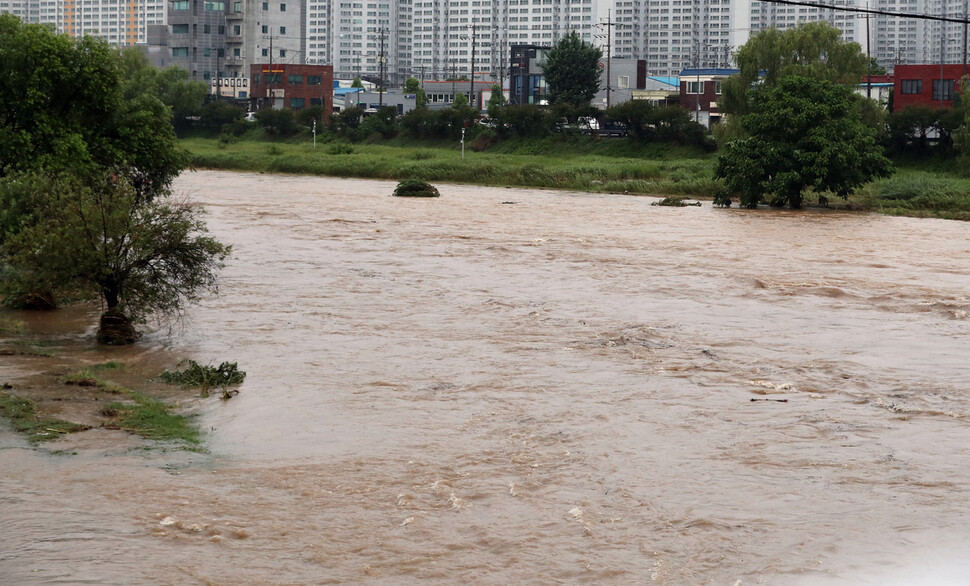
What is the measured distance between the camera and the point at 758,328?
20.0 meters

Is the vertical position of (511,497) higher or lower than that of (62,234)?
lower

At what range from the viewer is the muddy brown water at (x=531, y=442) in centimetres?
961

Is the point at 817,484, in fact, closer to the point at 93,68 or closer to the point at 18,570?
the point at 18,570

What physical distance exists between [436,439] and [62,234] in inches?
291

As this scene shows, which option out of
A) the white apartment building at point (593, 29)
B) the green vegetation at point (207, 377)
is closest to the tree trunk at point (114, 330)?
the green vegetation at point (207, 377)

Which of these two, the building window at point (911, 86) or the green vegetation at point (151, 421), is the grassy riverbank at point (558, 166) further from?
the green vegetation at point (151, 421)

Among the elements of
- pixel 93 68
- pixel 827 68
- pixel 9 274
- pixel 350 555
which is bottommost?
pixel 350 555

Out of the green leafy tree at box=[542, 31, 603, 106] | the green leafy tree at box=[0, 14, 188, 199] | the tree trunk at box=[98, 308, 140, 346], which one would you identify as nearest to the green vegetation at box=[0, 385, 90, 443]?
the tree trunk at box=[98, 308, 140, 346]

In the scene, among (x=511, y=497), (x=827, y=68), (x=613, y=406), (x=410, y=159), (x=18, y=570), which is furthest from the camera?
(x=410, y=159)

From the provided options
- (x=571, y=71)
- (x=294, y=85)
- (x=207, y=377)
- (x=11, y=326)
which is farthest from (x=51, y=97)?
(x=294, y=85)

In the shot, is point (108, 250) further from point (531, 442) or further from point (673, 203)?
point (673, 203)

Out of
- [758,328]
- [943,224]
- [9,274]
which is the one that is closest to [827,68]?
[943,224]

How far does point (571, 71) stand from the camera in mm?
91750

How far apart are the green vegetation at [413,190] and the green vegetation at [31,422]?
3715 centimetres
